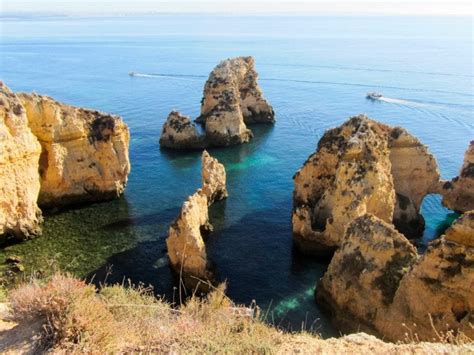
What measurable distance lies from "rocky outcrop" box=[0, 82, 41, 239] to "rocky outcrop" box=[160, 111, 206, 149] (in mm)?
24333

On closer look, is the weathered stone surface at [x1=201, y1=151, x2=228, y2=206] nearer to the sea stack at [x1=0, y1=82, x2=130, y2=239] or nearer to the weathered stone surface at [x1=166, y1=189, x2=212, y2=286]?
the sea stack at [x1=0, y1=82, x2=130, y2=239]

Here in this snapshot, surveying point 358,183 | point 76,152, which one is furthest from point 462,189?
point 76,152

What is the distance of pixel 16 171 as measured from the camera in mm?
34156

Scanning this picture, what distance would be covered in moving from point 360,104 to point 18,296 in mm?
80510

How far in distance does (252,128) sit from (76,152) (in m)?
35.1

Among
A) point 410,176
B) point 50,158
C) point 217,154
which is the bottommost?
point 217,154

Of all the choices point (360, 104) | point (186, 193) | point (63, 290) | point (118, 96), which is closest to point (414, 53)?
point (360, 104)

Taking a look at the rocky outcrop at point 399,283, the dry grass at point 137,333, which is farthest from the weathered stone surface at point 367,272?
the dry grass at point 137,333

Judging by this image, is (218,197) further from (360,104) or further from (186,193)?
(360,104)

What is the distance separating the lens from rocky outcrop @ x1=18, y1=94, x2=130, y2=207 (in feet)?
127

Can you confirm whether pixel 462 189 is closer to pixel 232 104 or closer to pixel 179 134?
pixel 232 104

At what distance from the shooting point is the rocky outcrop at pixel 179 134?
59469mm

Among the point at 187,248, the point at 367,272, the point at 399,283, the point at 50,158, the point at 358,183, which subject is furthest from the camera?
the point at 50,158

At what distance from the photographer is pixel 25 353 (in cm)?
1012
